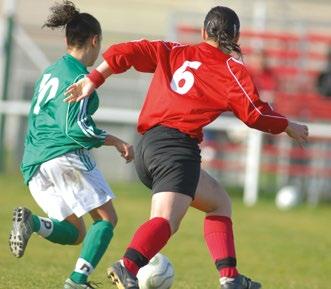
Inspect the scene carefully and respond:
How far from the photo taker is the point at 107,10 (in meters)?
19.7

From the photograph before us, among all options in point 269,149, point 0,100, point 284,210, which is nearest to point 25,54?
point 0,100

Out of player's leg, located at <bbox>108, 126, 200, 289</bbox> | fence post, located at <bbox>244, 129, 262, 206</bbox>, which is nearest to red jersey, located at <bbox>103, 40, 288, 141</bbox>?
player's leg, located at <bbox>108, 126, 200, 289</bbox>

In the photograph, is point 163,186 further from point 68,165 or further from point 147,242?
point 68,165

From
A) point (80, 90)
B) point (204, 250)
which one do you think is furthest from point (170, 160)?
point (204, 250)

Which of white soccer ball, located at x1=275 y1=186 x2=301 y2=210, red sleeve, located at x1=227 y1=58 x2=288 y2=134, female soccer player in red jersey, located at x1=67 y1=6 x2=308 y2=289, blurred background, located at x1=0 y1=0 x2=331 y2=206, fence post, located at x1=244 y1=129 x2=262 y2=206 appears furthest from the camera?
blurred background, located at x1=0 y1=0 x2=331 y2=206

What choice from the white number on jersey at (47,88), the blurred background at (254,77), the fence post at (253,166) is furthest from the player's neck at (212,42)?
the fence post at (253,166)

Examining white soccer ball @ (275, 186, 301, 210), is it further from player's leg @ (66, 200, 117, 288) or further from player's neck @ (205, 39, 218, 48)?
player's neck @ (205, 39, 218, 48)

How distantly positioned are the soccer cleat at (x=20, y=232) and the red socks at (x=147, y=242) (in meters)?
0.82

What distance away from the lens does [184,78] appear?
21.6 feet

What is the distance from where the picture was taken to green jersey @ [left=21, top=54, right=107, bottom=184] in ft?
22.5

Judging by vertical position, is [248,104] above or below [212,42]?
below

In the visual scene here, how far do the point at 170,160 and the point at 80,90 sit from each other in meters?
0.67

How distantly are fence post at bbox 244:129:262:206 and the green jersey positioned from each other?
31.5ft

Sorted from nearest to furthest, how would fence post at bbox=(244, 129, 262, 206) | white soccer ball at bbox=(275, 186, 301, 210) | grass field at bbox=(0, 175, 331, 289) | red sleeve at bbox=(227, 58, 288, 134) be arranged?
red sleeve at bbox=(227, 58, 288, 134)
grass field at bbox=(0, 175, 331, 289)
white soccer ball at bbox=(275, 186, 301, 210)
fence post at bbox=(244, 129, 262, 206)
